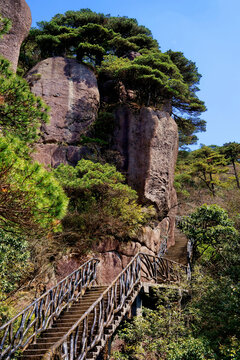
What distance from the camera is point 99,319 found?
637 centimetres

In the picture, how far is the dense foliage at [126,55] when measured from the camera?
17078 millimetres

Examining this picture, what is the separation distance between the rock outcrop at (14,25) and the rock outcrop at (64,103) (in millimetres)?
3325

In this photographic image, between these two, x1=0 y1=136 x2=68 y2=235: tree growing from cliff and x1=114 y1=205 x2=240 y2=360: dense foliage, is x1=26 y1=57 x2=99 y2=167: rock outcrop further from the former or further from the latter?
x1=0 y1=136 x2=68 y2=235: tree growing from cliff

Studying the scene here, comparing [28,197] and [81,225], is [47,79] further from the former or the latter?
[28,197]

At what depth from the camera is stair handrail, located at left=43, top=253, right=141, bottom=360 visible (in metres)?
5.00

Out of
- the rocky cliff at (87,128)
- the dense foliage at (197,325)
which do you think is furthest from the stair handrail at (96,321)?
the rocky cliff at (87,128)

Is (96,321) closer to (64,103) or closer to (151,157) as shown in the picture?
(151,157)

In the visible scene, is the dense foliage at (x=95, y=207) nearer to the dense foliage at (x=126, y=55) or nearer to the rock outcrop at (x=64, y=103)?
the rock outcrop at (x=64, y=103)

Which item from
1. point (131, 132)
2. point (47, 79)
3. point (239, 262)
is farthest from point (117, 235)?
point (47, 79)

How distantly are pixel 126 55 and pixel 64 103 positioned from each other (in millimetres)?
6807

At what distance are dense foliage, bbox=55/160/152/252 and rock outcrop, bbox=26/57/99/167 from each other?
2.93 meters

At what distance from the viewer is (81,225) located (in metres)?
11.5

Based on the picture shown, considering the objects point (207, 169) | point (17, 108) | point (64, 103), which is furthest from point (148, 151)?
point (207, 169)

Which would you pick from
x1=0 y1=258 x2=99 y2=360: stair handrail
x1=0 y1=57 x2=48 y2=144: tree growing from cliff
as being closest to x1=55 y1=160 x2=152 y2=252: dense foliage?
x1=0 y1=258 x2=99 y2=360: stair handrail
